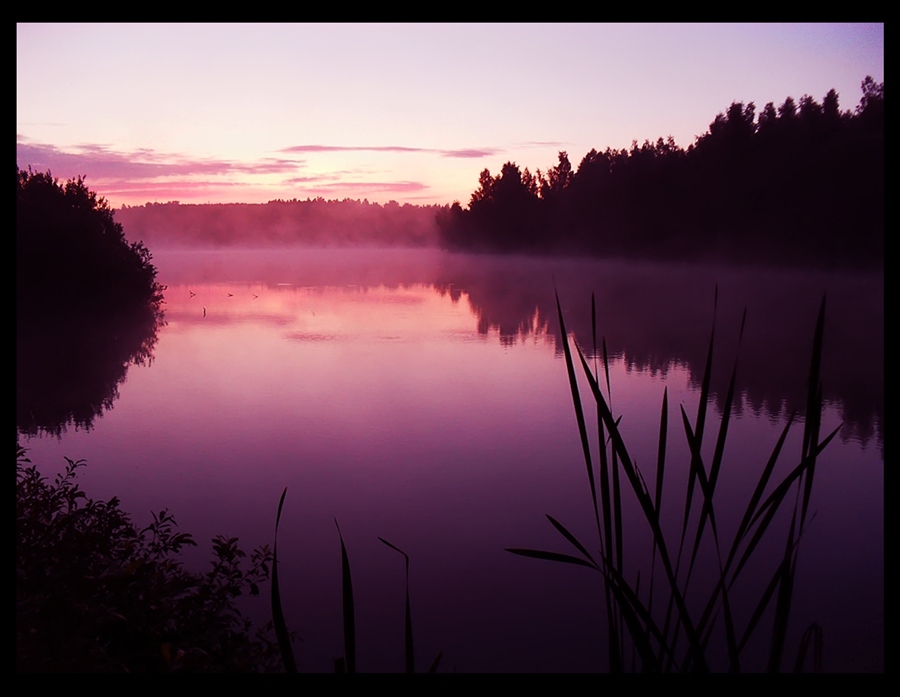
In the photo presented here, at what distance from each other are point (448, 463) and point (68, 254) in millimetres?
14666

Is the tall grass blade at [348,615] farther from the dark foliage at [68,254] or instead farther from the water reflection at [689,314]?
the dark foliage at [68,254]

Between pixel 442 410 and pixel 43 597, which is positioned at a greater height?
pixel 43 597

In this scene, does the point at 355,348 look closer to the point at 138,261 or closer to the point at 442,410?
the point at 442,410

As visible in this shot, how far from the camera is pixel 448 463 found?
24.9 feet

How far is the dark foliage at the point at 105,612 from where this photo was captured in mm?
2580

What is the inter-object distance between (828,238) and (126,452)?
3090 centimetres

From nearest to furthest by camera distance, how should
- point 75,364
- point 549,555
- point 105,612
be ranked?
1. point 549,555
2. point 105,612
3. point 75,364

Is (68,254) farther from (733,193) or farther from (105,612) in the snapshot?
(733,193)

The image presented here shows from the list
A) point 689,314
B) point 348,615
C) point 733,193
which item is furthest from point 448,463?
point 733,193

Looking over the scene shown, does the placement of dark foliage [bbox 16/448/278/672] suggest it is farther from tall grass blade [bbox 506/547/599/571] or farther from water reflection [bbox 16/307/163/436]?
water reflection [bbox 16/307/163/436]

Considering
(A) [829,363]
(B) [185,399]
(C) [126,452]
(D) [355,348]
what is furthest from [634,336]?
(C) [126,452]
